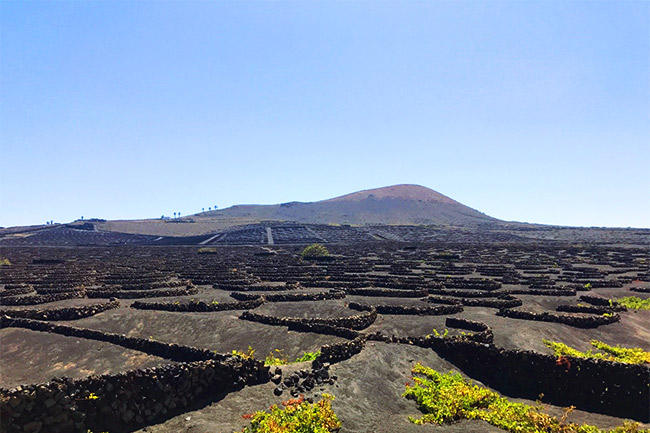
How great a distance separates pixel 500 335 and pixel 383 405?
14.0 m

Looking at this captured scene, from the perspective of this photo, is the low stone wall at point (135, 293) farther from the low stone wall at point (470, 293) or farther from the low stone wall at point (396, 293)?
the low stone wall at point (470, 293)

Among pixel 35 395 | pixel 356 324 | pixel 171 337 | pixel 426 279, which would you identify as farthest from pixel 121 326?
pixel 426 279

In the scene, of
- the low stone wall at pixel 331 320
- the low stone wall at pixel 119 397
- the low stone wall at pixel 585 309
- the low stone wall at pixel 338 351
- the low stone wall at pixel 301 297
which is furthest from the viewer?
the low stone wall at pixel 301 297

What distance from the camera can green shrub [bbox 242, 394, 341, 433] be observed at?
13.4m

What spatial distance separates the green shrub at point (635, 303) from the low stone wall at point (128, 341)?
132 feet

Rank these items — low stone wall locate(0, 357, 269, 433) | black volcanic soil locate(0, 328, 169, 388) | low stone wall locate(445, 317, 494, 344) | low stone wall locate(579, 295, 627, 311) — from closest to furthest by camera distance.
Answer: low stone wall locate(0, 357, 269, 433), black volcanic soil locate(0, 328, 169, 388), low stone wall locate(445, 317, 494, 344), low stone wall locate(579, 295, 627, 311)

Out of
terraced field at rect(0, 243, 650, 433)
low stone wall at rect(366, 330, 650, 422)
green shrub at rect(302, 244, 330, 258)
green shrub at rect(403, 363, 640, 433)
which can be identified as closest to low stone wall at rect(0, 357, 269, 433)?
terraced field at rect(0, 243, 650, 433)

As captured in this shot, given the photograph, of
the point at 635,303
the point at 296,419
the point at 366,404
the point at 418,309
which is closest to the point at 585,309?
the point at 635,303

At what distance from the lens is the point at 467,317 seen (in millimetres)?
33188

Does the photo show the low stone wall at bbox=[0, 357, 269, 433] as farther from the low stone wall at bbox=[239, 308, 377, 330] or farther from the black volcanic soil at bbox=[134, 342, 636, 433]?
the low stone wall at bbox=[239, 308, 377, 330]

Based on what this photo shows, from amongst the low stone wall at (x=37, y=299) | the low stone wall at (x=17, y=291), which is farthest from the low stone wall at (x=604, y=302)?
the low stone wall at (x=17, y=291)

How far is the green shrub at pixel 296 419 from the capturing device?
529 inches

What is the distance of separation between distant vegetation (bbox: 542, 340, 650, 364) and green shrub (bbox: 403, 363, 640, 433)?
7.89m

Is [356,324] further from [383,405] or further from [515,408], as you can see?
[515,408]
